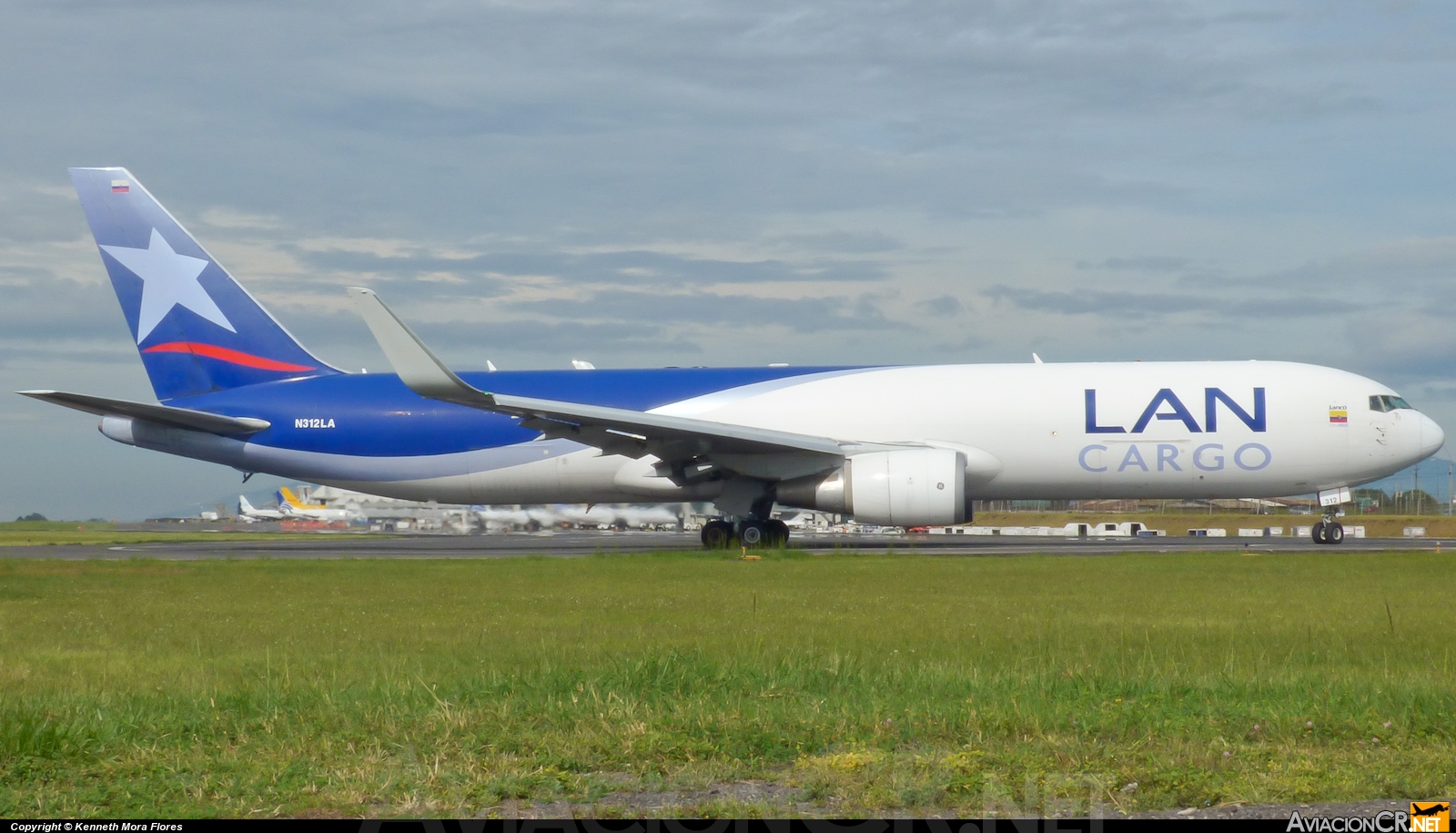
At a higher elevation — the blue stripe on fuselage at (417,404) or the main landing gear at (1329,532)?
the blue stripe on fuselage at (417,404)

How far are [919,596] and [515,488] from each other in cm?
1367

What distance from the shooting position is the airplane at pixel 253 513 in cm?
8125

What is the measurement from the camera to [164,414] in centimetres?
2383

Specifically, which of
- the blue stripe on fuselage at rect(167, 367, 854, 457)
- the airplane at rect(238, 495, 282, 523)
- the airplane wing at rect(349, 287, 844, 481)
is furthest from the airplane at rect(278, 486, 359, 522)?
the airplane wing at rect(349, 287, 844, 481)

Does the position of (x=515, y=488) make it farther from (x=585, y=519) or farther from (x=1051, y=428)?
(x=585, y=519)

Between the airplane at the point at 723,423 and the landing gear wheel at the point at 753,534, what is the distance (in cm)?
4

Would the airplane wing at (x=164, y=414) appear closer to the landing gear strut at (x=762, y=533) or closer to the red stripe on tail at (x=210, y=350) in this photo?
the red stripe on tail at (x=210, y=350)

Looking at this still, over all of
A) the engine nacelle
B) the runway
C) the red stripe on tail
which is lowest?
the runway

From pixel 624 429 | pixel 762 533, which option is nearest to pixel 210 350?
pixel 624 429

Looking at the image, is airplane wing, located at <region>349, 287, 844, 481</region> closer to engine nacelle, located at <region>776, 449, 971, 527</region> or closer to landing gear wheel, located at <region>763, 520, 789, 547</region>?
engine nacelle, located at <region>776, 449, 971, 527</region>

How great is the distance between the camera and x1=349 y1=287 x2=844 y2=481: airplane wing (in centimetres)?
1977

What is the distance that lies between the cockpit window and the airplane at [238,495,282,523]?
7010cm

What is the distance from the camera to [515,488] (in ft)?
80.1

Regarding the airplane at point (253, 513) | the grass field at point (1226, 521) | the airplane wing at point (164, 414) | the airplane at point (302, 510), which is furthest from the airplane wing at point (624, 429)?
the airplane at point (253, 513)
